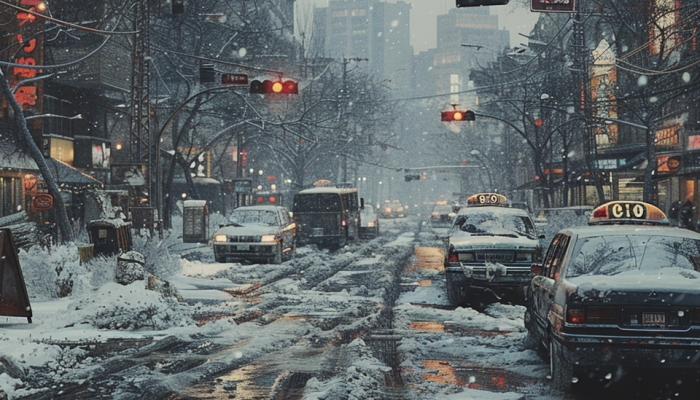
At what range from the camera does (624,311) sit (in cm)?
771

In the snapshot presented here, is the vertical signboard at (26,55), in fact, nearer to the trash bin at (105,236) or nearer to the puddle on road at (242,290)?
the trash bin at (105,236)

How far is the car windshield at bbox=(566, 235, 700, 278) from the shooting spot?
8.32 metres

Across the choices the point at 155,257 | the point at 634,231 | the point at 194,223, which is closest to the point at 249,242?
the point at 155,257

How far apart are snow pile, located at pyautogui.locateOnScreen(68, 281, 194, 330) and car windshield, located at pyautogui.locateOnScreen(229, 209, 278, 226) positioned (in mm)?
12944

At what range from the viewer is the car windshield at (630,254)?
8.32 meters

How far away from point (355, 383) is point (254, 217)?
18.5 metres

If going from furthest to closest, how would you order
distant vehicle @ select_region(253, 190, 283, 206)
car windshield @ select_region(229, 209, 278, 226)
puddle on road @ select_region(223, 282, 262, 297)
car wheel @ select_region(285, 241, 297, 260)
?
distant vehicle @ select_region(253, 190, 283, 206)
car wheel @ select_region(285, 241, 297, 260)
car windshield @ select_region(229, 209, 278, 226)
puddle on road @ select_region(223, 282, 262, 297)

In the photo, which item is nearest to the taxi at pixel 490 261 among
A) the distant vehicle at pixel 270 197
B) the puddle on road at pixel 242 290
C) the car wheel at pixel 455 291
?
the car wheel at pixel 455 291

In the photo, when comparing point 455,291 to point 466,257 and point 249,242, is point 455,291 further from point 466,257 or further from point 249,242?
point 249,242

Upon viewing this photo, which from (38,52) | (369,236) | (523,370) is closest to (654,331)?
(523,370)

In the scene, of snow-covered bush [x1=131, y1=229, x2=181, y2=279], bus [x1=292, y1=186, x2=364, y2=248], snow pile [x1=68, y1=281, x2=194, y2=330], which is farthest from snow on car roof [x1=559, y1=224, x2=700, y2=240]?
bus [x1=292, y1=186, x2=364, y2=248]

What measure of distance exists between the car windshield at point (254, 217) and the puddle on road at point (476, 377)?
16983mm

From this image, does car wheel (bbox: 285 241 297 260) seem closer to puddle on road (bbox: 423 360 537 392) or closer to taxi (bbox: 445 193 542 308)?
taxi (bbox: 445 193 542 308)

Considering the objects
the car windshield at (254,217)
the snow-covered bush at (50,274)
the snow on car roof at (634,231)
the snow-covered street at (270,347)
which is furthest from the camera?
the car windshield at (254,217)
